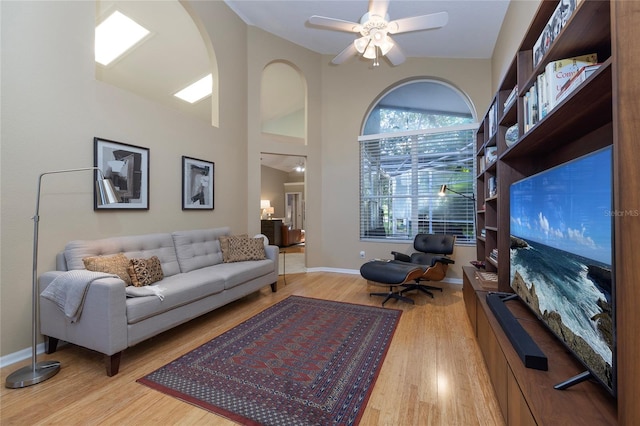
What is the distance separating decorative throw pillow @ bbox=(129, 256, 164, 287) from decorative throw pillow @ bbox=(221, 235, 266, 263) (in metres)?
0.94

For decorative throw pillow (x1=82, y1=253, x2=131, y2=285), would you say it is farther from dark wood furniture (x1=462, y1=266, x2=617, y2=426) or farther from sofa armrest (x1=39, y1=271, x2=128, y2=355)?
dark wood furniture (x1=462, y1=266, x2=617, y2=426)

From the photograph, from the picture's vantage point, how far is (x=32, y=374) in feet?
6.00

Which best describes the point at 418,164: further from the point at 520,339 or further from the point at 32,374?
the point at 32,374

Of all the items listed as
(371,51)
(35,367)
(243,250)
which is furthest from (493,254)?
(35,367)

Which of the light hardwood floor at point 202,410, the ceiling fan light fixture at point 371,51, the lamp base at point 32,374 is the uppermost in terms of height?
the ceiling fan light fixture at point 371,51

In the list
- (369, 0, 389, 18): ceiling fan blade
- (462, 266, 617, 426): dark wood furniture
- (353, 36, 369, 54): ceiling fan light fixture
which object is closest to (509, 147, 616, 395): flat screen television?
(462, 266, 617, 426): dark wood furniture

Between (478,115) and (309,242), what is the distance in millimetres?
3465

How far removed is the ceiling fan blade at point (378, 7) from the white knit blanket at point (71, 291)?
3127 millimetres

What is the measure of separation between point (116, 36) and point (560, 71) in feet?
17.7

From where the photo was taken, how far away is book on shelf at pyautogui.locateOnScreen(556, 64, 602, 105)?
1.07 m

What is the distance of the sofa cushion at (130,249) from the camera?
2227 millimetres

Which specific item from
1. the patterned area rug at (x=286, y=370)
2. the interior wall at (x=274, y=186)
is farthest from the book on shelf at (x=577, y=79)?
the interior wall at (x=274, y=186)

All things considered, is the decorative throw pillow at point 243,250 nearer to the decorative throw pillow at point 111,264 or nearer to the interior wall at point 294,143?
the interior wall at point 294,143

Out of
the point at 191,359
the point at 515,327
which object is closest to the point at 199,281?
the point at 191,359
